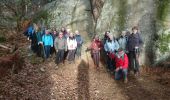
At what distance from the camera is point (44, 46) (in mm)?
17484

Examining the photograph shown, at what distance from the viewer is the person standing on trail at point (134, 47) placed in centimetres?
1532

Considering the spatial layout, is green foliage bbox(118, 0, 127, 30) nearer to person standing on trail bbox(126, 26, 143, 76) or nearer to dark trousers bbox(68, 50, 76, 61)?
person standing on trail bbox(126, 26, 143, 76)

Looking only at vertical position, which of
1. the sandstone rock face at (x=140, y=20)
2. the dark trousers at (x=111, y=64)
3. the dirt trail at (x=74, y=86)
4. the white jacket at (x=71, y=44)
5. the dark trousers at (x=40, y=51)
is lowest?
the dirt trail at (x=74, y=86)

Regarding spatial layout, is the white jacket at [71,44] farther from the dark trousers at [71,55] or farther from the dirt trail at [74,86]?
the dirt trail at [74,86]

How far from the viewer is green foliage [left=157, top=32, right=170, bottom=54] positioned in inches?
656

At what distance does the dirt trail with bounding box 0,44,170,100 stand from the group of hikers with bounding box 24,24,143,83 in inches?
22.2

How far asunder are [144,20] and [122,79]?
416cm

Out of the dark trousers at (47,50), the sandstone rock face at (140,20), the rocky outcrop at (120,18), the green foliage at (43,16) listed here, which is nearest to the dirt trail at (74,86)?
the dark trousers at (47,50)

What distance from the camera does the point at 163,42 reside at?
16750mm

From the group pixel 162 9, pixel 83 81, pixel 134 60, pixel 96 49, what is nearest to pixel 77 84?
pixel 83 81

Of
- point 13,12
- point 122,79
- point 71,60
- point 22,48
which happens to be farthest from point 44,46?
point 13,12

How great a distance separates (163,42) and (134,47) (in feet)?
7.42

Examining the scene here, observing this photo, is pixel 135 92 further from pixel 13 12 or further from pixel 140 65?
pixel 13 12

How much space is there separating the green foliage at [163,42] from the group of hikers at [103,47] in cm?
116
